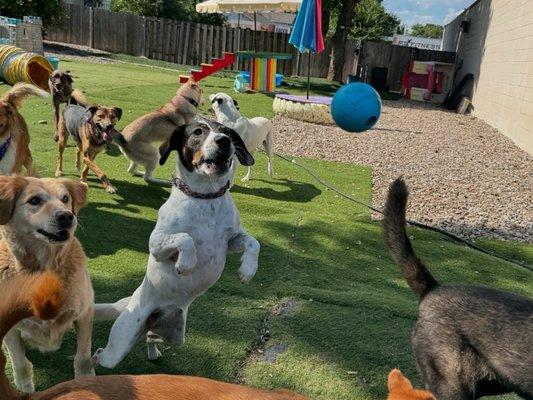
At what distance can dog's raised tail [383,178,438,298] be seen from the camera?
2844 millimetres

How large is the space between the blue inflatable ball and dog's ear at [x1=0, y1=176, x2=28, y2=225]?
27.0ft

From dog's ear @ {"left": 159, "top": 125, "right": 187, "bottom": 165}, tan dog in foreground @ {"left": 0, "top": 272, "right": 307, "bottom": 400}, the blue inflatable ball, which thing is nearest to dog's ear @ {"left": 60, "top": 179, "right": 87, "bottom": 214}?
dog's ear @ {"left": 159, "top": 125, "right": 187, "bottom": 165}

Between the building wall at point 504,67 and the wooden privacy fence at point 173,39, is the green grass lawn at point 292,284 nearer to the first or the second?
the building wall at point 504,67

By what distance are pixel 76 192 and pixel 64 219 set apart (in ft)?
1.26

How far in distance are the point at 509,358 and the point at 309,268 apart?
2414 mm

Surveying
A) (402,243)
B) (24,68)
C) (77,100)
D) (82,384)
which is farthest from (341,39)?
(82,384)

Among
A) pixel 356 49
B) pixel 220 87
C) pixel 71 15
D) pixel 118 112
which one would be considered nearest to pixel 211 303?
pixel 118 112

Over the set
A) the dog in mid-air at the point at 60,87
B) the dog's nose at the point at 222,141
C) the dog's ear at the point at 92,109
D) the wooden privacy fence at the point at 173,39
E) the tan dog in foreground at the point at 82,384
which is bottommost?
the tan dog in foreground at the point at 82,384

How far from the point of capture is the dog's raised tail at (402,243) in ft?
9.33

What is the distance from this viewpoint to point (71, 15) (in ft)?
92.1

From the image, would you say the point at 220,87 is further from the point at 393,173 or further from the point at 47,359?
the point at 47,359

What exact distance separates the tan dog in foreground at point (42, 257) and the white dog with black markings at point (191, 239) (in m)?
0.21

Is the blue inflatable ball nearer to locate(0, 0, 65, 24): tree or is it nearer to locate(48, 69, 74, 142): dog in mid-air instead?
locate(48, 69, 74, 142): dog in mid-air

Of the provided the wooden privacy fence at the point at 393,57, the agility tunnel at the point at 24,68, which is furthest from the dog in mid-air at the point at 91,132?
the wooden privacy fence at the point at 393,57
